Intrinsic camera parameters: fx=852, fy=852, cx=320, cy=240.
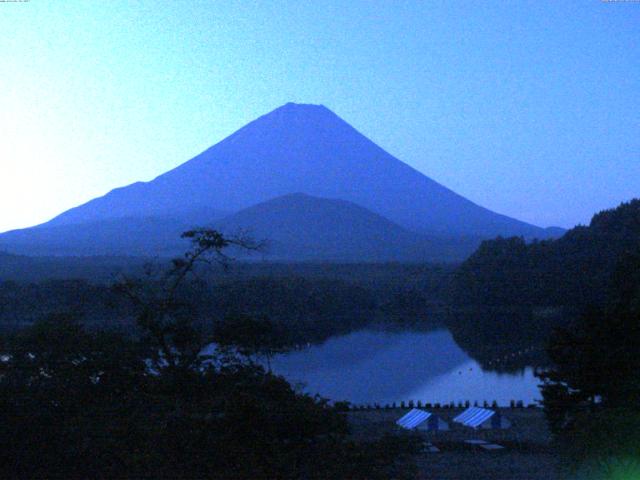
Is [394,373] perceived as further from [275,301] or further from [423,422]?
[423,422]

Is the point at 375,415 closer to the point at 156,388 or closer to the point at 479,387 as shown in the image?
the point at 479,387

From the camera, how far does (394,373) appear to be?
13125mm

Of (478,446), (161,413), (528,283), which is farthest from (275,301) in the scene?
(161,413)

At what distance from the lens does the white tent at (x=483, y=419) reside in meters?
8.47

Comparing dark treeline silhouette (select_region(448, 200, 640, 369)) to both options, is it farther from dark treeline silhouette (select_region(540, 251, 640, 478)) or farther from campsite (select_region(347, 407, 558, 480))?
dark treeline silhouette (select_region(540, 251, 640, 478))

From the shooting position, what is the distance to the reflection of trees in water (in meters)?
14.0

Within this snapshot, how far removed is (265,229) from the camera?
47.4 meters

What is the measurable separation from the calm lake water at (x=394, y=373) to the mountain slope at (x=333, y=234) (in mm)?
24890

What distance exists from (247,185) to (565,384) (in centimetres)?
5363

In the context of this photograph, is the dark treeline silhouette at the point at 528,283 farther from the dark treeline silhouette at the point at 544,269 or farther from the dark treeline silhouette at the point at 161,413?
the dark treeline silhouette at the point at 161,413

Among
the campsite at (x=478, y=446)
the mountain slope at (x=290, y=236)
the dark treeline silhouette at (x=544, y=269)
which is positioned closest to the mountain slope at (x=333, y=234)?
the mountain slope at (x=290, y=236)

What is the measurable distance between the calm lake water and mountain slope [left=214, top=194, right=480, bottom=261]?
24.9 m

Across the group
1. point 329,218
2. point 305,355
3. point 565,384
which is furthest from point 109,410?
point 329,218

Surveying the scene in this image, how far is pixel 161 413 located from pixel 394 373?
965 centimetres
